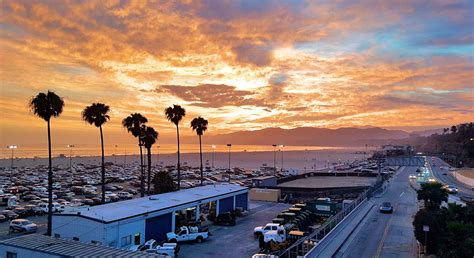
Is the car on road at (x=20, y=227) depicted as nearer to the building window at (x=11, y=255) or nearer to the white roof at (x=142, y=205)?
the white roof at (x=142, y=205)

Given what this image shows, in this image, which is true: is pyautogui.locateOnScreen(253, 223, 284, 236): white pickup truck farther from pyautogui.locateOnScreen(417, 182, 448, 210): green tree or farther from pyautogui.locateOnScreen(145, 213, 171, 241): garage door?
pyautogui.locateOnScreen(417, 182, 448, 210): green tree

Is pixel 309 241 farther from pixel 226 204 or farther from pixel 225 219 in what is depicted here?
pixel 226 204

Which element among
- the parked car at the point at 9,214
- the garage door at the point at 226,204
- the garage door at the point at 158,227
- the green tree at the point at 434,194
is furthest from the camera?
the garage door at the point at 226,204

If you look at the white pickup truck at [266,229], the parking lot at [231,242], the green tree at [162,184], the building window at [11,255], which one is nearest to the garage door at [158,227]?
the parking lot at [231,242]

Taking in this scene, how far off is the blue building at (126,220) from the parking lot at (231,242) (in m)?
3.00

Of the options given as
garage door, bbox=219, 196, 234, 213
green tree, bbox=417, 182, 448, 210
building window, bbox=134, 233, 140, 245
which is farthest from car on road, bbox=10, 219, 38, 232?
green tree, bbox=417, 182, 448, 210

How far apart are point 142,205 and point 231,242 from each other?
26.7 feet

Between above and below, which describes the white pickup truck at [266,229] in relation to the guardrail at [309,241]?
below

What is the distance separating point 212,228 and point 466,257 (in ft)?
73.0

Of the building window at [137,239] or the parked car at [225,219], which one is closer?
the building window at [137,239]

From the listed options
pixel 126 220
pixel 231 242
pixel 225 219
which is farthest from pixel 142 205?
pixel 225 219

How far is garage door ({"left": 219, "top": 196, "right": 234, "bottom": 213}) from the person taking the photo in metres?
40.1

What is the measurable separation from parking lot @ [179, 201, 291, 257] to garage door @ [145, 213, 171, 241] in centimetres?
243

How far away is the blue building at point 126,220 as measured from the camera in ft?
81.4
